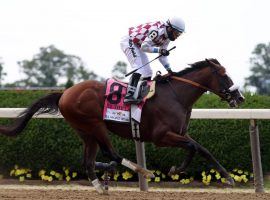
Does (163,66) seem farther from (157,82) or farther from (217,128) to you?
(217,128)

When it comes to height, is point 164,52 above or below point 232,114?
above

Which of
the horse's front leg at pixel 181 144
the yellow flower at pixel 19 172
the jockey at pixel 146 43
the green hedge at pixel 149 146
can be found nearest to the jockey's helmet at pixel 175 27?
the jockey at pixel 146 43

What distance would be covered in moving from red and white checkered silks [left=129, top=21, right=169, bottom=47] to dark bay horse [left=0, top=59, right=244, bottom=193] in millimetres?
464

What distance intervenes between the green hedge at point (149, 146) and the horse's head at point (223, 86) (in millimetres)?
1917

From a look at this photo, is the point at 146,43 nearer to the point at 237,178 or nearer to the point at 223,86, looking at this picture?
the point at 223,86

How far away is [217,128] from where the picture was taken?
31.1ft

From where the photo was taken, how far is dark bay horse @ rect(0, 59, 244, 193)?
7449 millimetres

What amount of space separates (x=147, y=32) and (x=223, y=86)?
108 centimetres

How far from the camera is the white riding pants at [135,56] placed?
7676 millimetres

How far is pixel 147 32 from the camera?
762 centimetres

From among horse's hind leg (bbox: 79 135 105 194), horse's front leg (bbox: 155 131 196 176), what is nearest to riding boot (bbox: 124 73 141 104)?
horse's front leg (bbox: 155 131 196 176)

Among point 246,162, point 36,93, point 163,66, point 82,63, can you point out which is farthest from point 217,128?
point 82,63

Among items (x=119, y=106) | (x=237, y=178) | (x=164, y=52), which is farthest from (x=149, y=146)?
(x=164, y=52)

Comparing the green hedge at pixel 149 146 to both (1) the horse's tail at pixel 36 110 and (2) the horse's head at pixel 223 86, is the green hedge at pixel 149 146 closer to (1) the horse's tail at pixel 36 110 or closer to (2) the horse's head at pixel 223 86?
(1) the horse's tail at pixel 36 110
